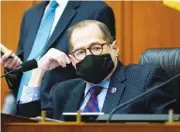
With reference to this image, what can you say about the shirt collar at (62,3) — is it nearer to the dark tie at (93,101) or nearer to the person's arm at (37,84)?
the person's arm at (37,84)

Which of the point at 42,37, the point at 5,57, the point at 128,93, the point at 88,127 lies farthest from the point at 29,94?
the point at 88,127

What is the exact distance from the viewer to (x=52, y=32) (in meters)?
2.16

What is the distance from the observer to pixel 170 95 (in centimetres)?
171

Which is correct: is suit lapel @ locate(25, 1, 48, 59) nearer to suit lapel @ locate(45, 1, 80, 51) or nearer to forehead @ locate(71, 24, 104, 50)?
suit lapel @ locate(45, 1, 80, 51)

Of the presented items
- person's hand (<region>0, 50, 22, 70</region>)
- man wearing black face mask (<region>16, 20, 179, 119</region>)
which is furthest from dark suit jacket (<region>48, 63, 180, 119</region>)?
person's hand (<region>0, 50, 22, 70</region>)

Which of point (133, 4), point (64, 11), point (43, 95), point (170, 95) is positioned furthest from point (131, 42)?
point (170, 95)

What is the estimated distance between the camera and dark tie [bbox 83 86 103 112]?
171cm

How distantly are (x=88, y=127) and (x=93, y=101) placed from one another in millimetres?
673

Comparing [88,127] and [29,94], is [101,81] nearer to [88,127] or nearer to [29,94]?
[29,94]

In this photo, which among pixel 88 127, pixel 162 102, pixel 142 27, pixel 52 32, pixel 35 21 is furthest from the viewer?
pixel 142 27

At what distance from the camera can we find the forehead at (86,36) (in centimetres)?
179

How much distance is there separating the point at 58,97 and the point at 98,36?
10.1 inches

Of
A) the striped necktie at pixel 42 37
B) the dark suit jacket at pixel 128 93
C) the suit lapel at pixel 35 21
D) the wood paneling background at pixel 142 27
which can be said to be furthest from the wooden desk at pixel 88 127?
the wood paneling background at pixel 142 27

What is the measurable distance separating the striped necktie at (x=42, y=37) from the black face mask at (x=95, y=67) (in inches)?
17.3
